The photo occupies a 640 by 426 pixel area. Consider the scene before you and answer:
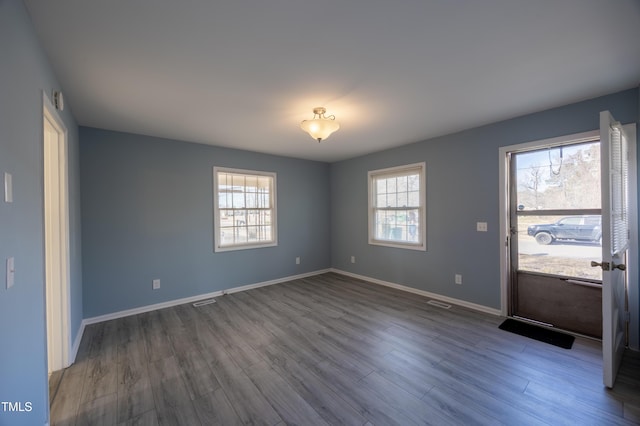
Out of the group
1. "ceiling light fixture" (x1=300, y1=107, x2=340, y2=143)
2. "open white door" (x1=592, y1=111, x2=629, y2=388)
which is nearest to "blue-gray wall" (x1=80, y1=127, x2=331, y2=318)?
"ceiling light fixture" (x1=300, y1=107, x2=340, y2=143)

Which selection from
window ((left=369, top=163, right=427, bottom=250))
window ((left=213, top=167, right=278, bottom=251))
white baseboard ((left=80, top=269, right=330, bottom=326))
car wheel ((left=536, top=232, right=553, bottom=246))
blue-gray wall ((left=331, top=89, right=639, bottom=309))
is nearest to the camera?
blue-gray wall ((left=331, top=89, right=639, bottom=309))

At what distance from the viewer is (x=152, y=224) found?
3.64 meters

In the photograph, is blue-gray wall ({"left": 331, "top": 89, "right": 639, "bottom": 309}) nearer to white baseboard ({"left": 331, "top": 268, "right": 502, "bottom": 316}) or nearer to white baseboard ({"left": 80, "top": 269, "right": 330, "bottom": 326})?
white baseboard ({"left": 331, "top": 268, "right": 502, "bottom": 316})

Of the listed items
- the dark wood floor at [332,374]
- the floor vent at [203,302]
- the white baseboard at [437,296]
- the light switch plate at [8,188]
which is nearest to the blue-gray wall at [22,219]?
the light switch plate at [8,188]

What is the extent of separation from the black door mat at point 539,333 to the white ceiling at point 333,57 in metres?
2.47

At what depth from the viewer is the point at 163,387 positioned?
2.01 meters

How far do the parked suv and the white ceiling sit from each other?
1273 millimetres

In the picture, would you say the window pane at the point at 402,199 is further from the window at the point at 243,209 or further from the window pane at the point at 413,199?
the window at the point at 243,209

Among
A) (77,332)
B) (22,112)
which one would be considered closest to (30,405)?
(22,112)

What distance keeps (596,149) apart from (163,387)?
465cm

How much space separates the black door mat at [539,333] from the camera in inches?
103

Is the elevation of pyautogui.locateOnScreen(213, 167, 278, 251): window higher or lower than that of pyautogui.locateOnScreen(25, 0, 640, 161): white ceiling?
lower

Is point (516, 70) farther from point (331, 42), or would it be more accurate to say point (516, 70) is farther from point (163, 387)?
point (163, 387)

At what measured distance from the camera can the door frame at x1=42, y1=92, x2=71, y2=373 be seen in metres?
2.19
